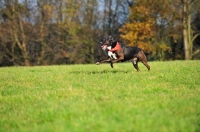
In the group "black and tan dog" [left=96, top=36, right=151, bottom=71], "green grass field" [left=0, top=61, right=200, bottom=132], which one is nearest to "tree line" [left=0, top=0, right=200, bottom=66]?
"black and tan dog" [left=96, top=36, right=151, bottom=71]

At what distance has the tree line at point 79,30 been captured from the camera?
3412 cm

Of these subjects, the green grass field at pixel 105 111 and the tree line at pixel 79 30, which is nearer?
the green grass field at pixel 105 111

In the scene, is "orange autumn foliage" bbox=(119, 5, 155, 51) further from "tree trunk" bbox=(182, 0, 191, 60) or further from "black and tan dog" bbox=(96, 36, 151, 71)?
"black and tan dog" bbox=(96, 36, 151, 71)

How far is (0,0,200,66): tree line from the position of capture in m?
34.1

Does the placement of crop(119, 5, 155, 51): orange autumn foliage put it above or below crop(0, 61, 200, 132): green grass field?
above

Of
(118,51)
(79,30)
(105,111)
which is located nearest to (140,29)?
(79,30)

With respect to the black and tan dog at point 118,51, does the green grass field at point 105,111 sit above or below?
below

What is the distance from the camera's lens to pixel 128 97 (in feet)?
19.7

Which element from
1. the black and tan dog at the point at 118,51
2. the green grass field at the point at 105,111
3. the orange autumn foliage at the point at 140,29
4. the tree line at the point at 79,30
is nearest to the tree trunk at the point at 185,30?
the tree line at the point at 79,30

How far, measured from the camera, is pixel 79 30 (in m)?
38.4

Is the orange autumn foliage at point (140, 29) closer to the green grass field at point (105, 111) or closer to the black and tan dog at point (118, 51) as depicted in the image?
the black and tan dog at point (118, 51)

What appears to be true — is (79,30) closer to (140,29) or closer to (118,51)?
(140,29)

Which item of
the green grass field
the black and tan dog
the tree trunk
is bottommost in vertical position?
the green grass field

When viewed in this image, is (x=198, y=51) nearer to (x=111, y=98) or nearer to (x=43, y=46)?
(x=43, y=46)
